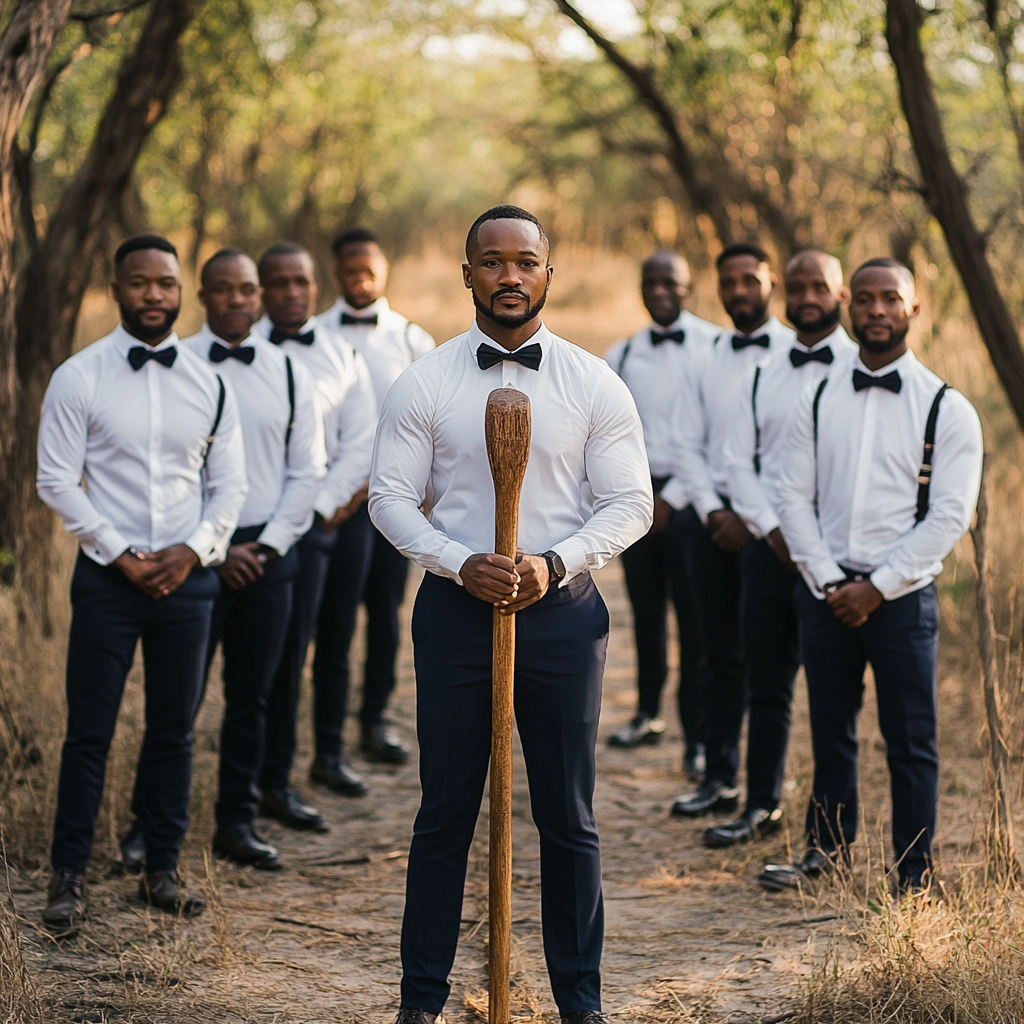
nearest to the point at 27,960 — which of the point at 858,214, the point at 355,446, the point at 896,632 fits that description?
the point at 355,446

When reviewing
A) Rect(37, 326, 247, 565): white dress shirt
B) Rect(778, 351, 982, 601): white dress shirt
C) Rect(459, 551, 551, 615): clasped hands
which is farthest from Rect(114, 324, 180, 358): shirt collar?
Rect(778, 351, 982, 601): white dress shirt

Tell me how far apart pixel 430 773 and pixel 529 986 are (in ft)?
3.49

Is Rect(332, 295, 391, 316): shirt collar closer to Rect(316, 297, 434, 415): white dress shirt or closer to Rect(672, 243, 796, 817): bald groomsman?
Rect(316, 297, 434, 415): white dress shirt

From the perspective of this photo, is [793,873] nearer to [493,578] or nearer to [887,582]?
[887,582]

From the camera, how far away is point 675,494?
6527 millimetres

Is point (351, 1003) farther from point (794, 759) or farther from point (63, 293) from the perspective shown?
point (63, 293)

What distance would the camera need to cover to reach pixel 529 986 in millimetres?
4418

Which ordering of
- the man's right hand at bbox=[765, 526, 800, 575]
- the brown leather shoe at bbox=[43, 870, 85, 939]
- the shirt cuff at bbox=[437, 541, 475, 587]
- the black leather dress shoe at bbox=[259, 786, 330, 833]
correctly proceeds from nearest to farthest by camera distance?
the shirt cuff at bbox=[437, 541, 475, 587], the brown leather shoe at bbox=[43, 870, 85, 939], the man's right hand at bbox=[765, 526, 800, 575], the black leather dress shoe at bbox=[259, 786, 330, 833]

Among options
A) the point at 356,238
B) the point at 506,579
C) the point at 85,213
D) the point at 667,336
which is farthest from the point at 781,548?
the point at 85,213

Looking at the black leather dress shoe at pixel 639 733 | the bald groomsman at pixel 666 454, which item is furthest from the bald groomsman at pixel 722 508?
the black leather dress shoe at pixel 639 733

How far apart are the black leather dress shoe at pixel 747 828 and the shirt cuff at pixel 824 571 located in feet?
4.26

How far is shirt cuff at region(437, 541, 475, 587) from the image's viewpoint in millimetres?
3637

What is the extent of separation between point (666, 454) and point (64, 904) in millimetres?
3452

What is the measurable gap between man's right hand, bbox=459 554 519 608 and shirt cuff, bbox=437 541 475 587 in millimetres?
53
